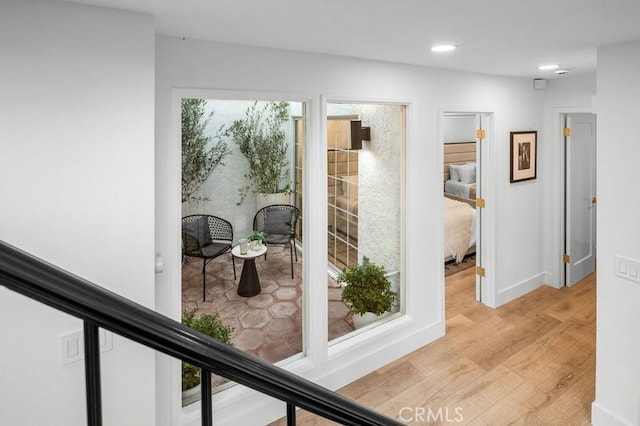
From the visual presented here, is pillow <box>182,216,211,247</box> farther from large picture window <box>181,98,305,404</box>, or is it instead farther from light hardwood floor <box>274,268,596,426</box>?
light hardwood floor <box>274,268,596,426</box>

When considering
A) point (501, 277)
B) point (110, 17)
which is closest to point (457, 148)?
point (501, 277)

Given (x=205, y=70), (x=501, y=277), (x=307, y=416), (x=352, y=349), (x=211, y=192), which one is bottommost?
(x=307, y=416)

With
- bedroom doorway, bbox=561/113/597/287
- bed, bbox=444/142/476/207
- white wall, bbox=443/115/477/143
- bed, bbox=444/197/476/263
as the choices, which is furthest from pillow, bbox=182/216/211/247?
white wall, bbox=443/115/477/143

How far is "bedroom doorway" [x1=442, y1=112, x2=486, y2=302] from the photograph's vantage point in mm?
4078

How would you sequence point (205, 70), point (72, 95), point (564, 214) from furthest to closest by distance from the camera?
1. point (564, 214)
2. point (205, 70)
3. point (72, 95)

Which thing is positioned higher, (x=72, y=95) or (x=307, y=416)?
(x=72, y=95)

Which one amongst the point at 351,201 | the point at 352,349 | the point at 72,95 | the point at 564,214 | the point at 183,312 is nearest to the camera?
the point at 72,95

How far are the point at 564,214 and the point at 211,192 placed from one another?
3951 mm

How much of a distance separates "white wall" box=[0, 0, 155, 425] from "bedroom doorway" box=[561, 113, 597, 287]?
4297 millimetres

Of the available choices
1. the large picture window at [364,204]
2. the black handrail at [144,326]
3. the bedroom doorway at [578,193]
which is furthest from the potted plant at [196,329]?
the bedroom doorway at [578,193]

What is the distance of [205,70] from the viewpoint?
7.11 ft

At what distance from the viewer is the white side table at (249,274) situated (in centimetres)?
264

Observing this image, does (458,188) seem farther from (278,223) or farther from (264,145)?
(264,145)

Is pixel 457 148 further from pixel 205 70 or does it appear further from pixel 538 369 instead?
pixel 205 70
